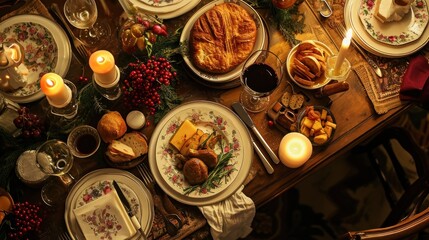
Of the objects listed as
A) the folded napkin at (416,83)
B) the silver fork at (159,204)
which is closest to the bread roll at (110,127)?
the silver fork at (159,204)

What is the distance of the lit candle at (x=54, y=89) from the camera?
1.41m

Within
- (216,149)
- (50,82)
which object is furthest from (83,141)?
(216,149)

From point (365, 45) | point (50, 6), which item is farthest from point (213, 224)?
point (50, 6)

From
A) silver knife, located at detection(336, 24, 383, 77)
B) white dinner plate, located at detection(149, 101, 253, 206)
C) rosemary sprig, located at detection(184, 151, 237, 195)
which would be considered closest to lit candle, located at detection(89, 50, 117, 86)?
white dinner plate, located at detection(149, 101, 253, 206)

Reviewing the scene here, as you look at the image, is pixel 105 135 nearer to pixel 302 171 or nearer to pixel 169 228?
pixel 169 228

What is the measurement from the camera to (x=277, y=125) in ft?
5.18

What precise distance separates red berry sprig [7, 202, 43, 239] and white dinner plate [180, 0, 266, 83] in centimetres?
70

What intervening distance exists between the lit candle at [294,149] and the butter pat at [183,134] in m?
0.31

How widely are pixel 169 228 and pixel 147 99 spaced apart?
0.43m

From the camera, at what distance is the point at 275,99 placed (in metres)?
1.62

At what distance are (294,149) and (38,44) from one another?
983 millimetres

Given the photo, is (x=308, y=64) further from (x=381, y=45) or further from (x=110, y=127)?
(x=110, y=127)

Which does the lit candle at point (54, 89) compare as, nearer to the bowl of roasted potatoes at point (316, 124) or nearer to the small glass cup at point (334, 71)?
the bowl of roasted potatoes at point (316, 124)

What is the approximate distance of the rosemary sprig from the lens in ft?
4.83
